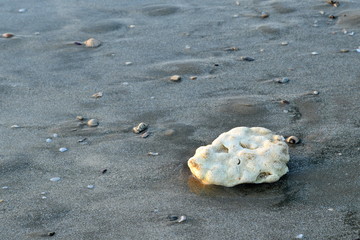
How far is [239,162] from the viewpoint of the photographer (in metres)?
3.34

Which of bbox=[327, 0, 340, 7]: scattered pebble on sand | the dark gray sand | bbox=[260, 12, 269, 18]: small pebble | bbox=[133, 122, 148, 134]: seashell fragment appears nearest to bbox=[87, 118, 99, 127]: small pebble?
the dark gray sand

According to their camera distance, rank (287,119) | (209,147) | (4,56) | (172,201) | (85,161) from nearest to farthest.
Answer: (172,201) < (209,147) < (85,161) < (287,119) < (4,56)

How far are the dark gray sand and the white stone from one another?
61mm

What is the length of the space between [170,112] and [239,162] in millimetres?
1043

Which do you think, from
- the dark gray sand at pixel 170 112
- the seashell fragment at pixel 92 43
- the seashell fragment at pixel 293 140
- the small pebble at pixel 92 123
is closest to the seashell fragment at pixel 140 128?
the dark gray sand at pixel 170 112

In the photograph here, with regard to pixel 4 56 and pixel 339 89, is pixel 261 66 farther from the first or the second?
pixel 4 56

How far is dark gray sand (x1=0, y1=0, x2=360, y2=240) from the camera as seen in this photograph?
10.2 feet

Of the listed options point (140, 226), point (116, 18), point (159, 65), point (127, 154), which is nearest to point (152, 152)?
point (127, 154)

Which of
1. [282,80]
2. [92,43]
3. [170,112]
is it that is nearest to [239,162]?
[170,112]

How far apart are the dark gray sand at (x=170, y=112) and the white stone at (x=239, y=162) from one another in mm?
61

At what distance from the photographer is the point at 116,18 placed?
6.06m

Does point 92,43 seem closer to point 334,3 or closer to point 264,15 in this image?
point 264,15

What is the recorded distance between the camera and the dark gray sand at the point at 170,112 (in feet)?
10.2

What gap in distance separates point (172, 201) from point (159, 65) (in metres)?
2.00
